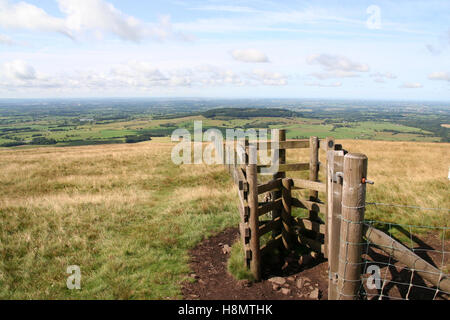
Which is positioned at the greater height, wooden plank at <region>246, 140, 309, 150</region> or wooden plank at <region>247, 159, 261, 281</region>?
wooden plank at <region>246, 140, 309, 150</region>

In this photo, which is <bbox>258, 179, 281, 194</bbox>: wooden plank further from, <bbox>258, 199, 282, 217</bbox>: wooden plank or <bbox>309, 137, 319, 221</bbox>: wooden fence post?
<bbox>309, 137, 319, 221</bbox>: wooden fence post

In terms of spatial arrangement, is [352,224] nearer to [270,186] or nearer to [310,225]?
[270,186]

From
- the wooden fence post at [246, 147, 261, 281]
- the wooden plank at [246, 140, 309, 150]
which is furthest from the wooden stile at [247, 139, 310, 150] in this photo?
the wooden fence post at [246, 147, 261, 281]

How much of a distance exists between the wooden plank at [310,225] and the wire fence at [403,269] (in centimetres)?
93

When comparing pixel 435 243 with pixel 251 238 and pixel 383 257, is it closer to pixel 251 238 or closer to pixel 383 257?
pixel 383 257

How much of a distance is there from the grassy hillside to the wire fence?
3.20 feet

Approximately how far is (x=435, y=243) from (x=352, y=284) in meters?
4.83

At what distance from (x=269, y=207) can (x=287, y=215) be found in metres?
0.62

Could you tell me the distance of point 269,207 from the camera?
21.5 feet

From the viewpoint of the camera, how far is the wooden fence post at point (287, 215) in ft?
21.8

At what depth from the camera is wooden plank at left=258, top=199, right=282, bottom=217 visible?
623 cm

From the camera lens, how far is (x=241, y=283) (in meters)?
5.77

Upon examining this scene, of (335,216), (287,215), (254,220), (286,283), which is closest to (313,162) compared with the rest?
(287,215)
